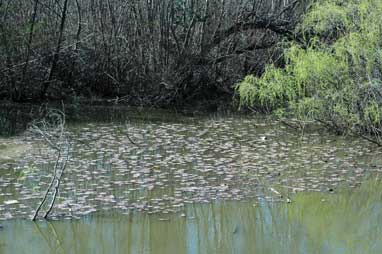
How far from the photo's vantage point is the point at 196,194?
22.6 ft

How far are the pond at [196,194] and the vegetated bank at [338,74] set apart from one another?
1.53 feet

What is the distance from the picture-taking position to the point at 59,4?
1467cm

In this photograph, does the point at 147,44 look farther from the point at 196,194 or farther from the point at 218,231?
the point at 218,231

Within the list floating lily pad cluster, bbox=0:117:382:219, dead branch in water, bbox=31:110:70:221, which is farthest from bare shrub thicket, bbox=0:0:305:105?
floating lily pad cluster, bbox=0:117:382:219

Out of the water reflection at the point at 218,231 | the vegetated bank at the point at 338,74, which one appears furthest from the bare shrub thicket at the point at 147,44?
the water reflection at the point at 218,231

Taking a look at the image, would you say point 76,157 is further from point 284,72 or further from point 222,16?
point 222,16

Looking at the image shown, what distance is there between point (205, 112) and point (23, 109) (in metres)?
4.27

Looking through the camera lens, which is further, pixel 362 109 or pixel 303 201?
pixel 362 109

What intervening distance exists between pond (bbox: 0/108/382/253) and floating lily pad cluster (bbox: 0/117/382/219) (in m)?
0.02

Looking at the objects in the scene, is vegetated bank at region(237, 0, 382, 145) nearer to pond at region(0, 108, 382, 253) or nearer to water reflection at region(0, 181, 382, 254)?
pond at region(0, 108, 382, 253)

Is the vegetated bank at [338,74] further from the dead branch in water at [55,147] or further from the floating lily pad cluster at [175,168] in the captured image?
the dead branch in water at [55,147]

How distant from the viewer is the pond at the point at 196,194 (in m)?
5.63

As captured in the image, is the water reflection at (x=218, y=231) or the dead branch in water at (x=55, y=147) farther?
the dead branch in water at (x=55, y=147)

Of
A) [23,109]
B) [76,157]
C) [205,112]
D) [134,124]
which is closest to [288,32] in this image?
[205,112]
